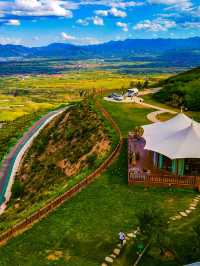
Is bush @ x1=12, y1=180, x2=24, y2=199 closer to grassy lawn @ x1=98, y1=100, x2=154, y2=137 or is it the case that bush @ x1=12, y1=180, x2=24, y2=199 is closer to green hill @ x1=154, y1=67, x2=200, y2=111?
grassy lawn @ x1=98, y1=100, x2=154, y2=137

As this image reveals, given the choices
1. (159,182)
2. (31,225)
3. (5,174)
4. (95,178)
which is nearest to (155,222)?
(31,225)

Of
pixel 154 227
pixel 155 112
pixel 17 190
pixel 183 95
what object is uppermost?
pixel 183 95

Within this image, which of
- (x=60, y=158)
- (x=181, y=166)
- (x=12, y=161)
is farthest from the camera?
(x=12, y=161)

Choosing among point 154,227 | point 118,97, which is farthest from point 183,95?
point 154,227

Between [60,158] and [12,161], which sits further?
[12,161]

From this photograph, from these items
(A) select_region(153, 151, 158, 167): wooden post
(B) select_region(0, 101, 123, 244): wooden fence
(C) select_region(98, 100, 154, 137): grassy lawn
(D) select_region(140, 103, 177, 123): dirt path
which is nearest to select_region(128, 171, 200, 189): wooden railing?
(A) select_region(153, 151, 158, 167): wooden post

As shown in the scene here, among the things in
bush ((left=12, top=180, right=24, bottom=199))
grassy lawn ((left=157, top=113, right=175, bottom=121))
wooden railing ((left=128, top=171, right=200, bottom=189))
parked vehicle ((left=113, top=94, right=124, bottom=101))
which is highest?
parked vehicle ((left=113, top=94, right=124, bottom=101))

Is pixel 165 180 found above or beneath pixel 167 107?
beneath

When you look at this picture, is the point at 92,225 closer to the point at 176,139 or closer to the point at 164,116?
the point at 176,139
